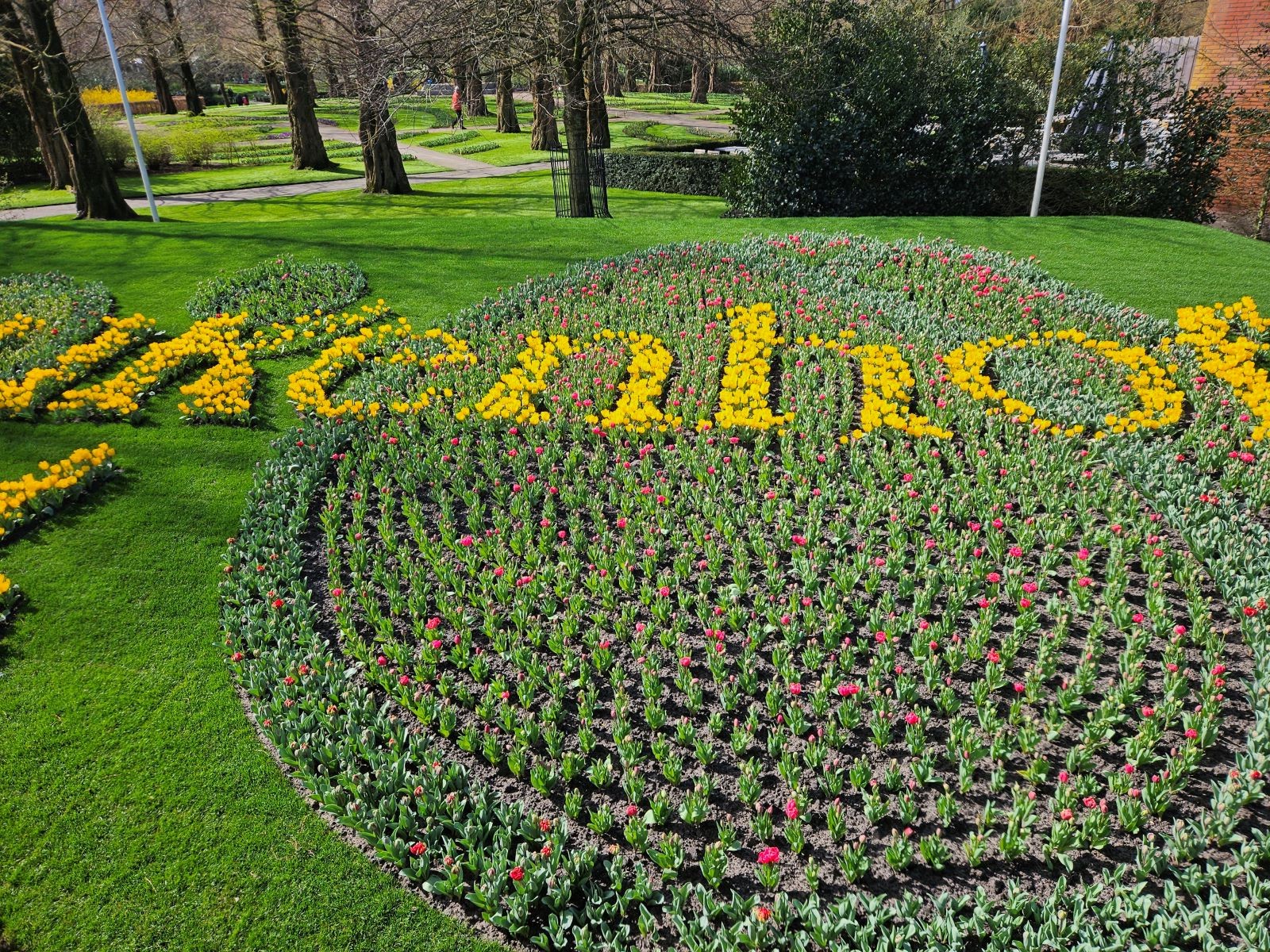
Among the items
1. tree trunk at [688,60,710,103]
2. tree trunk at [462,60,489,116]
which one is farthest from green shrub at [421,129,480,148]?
tree trunk at [688,60,710,103]

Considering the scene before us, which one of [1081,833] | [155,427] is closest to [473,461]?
[155,427]

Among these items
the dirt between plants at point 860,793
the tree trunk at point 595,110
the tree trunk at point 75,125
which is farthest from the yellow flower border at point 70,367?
the tree trunk at point 595,110

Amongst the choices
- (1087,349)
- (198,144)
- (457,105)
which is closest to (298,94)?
(457,105)

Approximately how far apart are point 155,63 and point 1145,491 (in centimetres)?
4596

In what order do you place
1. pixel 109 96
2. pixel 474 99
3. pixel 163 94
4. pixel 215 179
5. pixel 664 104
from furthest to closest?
pixel 664 104 < pixel 163 94 < pixel 109 96 < pixel 474 99 < pixel 215 179

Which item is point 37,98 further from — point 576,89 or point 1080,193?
point 1080,193

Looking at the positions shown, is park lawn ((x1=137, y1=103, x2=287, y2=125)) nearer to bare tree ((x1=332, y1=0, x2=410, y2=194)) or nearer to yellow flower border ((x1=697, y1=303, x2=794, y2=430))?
bare tree ((x1=332, y1=0, x2=410, y2=194))

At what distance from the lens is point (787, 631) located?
4.13 metres

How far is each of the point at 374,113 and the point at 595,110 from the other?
6.53m

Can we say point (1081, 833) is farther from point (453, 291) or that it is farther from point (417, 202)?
point (417, 202)

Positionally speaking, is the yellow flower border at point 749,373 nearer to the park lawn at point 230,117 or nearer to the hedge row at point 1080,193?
the hedge row at point 1080,193

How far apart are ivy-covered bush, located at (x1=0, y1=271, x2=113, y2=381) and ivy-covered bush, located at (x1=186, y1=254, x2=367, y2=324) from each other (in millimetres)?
1090

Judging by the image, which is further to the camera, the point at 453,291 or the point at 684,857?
the point at 453,291

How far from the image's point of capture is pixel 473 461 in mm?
6098
